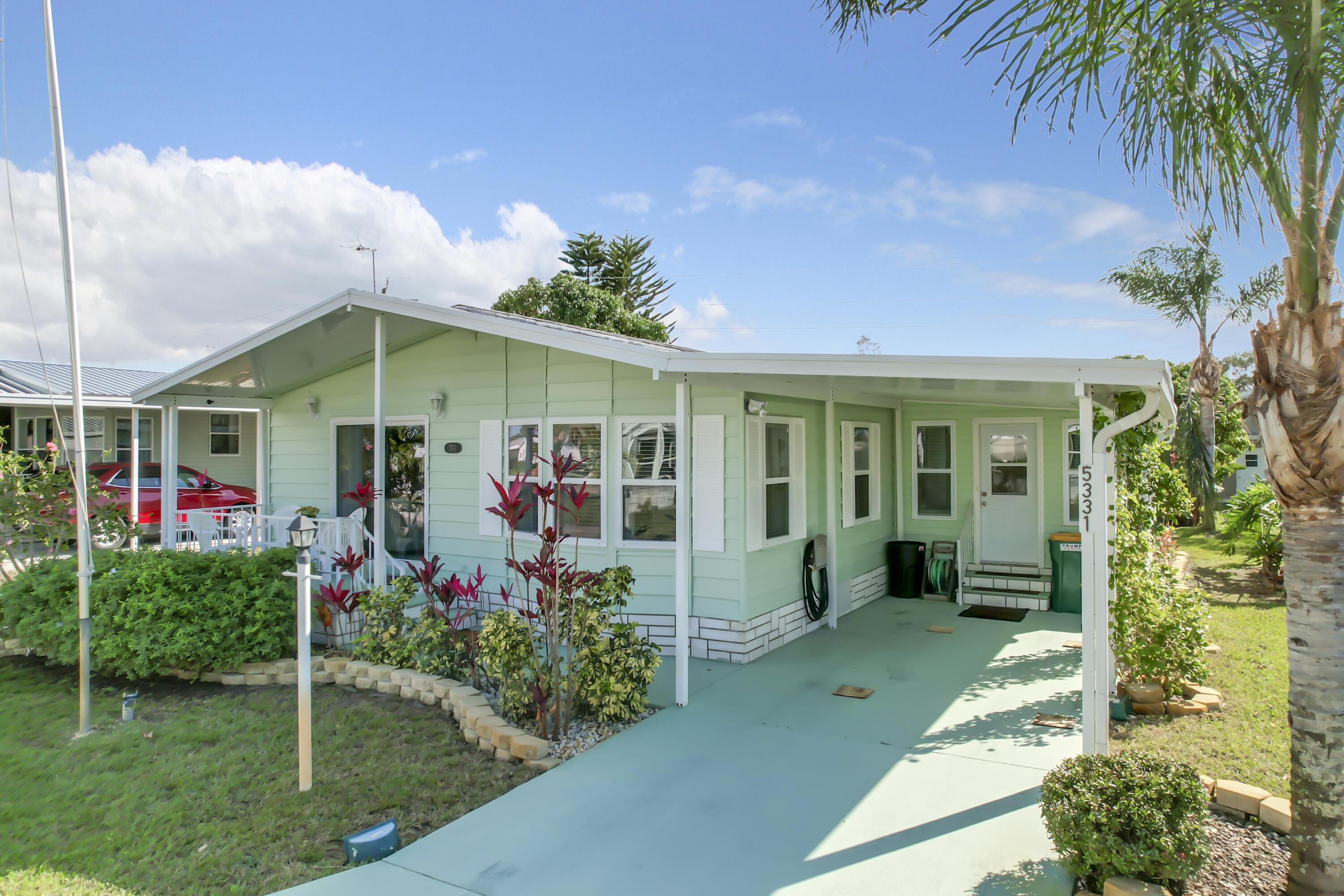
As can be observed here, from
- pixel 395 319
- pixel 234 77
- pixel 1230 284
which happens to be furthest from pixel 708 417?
pixel 1230 284

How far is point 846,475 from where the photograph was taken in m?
8.67

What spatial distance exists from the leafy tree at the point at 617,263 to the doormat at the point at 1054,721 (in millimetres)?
25128

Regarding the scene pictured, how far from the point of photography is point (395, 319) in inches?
291

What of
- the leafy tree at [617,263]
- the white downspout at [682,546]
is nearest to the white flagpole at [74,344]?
the white downspout at [682,546]

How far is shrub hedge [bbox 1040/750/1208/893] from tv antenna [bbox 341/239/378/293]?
65.7 feet

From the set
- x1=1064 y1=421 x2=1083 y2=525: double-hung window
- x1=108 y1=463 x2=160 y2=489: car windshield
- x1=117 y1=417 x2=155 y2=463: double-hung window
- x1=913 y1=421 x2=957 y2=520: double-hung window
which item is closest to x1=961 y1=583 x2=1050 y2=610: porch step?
x1=1064 y1=421 x2=1083 y2=525: double-hung window

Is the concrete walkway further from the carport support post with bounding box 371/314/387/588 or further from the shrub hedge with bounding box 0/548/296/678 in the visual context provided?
the shrub hedge with bounding box 0/548/296/678

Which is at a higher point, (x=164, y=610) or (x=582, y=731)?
(x=164, y=610)

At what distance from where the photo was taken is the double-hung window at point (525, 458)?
758 centimetres

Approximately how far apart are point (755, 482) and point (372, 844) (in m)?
4.23

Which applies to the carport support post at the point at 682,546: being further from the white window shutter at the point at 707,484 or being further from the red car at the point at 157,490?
the red car at the point at 157,490

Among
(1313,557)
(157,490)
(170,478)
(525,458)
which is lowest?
(157,490)

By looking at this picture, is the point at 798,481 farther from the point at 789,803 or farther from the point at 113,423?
the point at 113,423

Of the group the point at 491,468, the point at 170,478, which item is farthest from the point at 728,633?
the point at 170,478
